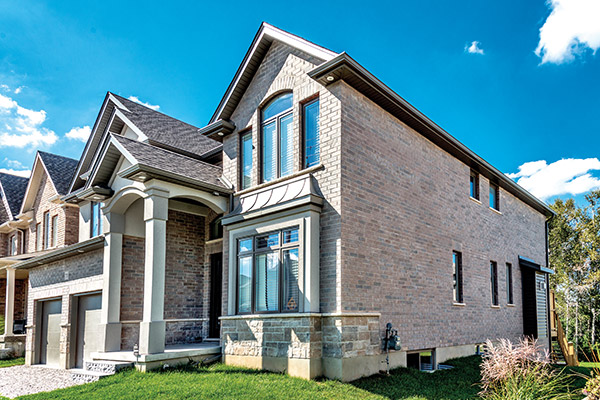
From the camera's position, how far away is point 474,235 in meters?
15.9

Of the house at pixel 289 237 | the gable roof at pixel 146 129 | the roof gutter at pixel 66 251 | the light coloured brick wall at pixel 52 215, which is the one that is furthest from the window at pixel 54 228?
the house at pixel 289 237

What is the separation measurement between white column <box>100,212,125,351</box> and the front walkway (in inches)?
55.7

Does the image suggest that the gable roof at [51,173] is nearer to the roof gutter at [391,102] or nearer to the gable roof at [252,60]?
the gable roof at [252,60]

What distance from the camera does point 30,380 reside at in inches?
527

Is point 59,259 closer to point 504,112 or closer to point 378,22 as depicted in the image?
point 378,22

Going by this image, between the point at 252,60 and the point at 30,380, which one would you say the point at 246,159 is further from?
the point at 30,380

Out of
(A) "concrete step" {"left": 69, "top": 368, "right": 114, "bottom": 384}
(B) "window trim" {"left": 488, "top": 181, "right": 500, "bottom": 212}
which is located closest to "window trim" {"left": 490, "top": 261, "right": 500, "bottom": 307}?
(B) "window trim" {"left": 488, "top": 181, "right": 500, "bottom": 212}

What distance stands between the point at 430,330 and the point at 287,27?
Answer: 8.76 m

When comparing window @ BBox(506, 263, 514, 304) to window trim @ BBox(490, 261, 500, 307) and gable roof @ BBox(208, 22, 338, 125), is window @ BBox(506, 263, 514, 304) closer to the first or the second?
window trim @ BBox(490, 261, 500, 307)

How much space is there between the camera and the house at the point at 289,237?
1042 cm

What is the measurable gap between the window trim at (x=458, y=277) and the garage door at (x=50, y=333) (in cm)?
1339

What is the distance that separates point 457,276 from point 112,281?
396 inches

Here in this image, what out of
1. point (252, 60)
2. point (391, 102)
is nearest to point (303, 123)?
point (391, 102)

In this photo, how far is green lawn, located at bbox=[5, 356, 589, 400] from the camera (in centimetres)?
880
